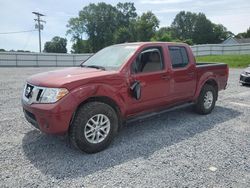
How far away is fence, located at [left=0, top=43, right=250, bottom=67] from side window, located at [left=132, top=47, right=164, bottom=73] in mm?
22866

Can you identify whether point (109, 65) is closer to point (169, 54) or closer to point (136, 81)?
point (136, 81)

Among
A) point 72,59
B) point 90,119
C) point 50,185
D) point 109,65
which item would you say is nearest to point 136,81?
point 109,65

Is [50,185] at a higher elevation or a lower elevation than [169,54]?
lower

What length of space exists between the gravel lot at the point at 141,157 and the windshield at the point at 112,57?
1391 mm

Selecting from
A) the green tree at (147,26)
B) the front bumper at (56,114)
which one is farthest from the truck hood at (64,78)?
the green tree at (147,26)

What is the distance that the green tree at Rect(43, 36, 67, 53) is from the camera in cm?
8556

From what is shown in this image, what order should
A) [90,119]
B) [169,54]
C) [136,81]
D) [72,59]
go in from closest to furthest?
[90,119] < [136,81] < [169,54] < [72,59]

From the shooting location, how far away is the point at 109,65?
15.5ft

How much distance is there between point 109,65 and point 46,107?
155 centimetres

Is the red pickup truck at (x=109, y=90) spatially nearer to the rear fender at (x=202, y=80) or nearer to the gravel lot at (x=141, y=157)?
the rear fender at (x=202, y=80)

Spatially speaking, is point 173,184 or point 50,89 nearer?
point 173,184

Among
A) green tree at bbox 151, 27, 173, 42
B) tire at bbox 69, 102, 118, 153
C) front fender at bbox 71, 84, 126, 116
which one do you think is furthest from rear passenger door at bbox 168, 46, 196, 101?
green tree at bbox 151, 27, 173, 42

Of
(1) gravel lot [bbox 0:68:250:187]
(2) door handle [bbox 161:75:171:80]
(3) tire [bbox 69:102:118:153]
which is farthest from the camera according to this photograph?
(2) door handle [bbox 161:75:171:80]

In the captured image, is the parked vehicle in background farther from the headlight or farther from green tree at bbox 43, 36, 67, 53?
green tree at bbox 43, 36, 67, 53
